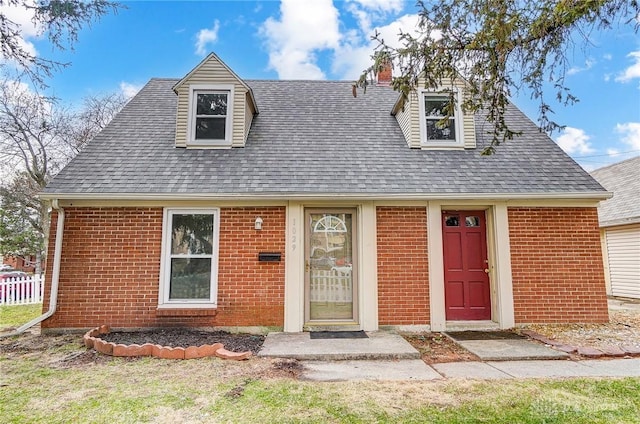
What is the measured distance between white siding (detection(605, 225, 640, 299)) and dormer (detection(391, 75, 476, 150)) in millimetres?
7049

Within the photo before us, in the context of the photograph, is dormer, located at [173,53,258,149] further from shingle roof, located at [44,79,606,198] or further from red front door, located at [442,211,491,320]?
red front door, located at [442,211,491,320]

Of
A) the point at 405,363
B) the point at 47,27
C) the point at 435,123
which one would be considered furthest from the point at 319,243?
the point at 47,27

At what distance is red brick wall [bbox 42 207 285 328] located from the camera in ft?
21.3

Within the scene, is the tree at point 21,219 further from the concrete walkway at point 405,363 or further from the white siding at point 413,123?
the white siding at point 413,123

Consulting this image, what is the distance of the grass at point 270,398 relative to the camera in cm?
324

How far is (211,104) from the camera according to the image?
26.5 ft

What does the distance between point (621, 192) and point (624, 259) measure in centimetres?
295

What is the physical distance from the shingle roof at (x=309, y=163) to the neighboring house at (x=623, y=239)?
5.08 m

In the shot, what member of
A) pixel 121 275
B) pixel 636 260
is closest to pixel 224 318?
pixel 121 275

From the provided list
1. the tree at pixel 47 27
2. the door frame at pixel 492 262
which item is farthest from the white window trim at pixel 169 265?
the door frame at pixel 492 262

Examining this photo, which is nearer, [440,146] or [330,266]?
[330,266]

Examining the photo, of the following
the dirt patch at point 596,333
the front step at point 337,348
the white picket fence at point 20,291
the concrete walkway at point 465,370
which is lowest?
the concrete walkway at point 465,370

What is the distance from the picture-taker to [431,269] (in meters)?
6.74

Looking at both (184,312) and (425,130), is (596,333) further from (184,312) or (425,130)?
(184,312)
